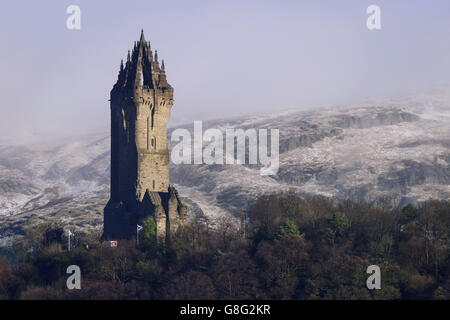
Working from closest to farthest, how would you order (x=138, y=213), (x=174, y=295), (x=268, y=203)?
(x=174, y=295), (x=138, y=213), (x=268, y=203)

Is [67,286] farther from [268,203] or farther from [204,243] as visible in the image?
[268,203]
